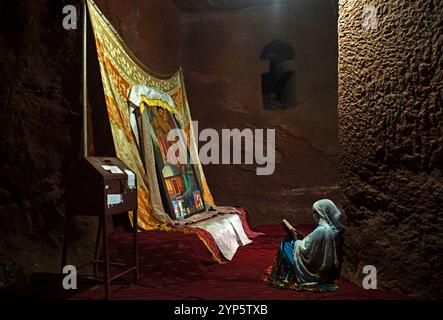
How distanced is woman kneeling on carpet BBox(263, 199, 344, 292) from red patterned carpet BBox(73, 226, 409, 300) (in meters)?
0.12

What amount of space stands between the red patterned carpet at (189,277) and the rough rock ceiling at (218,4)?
507 cm

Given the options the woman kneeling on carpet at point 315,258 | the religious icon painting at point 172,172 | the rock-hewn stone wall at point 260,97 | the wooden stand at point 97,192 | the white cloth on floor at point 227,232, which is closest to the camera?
the wooden stand at point 97,192

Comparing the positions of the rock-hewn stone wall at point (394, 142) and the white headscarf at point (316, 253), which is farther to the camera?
the white headscarf at point (316, 253)

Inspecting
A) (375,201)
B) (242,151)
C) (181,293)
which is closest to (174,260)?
(181,293)

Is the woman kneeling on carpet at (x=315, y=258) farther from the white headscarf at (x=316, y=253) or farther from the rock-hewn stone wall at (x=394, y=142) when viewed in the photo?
the rock-hewn stone wall at (x=394, y=142)

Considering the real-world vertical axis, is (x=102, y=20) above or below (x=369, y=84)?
above

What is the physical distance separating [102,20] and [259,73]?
13.4 ft

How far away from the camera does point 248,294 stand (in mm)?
3504

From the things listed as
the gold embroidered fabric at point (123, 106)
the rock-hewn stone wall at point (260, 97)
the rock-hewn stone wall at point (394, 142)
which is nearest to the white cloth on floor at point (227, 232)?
the gold embroidered fabric at point (123, 106)

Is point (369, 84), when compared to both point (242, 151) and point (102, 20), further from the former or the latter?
point (242, 151)

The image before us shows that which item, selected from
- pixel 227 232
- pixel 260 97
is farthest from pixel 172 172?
pixel 260 97

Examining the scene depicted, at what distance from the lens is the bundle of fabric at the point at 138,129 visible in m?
4.48

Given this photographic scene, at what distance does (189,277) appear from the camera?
4070 mm

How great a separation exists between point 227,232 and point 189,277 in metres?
1.41
